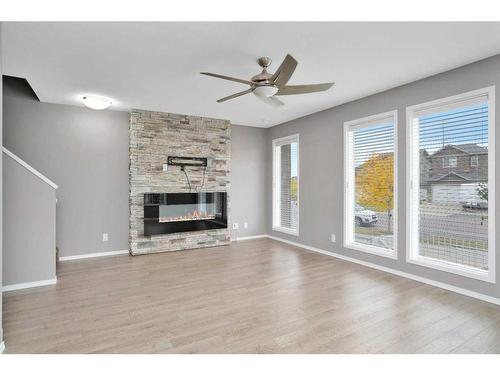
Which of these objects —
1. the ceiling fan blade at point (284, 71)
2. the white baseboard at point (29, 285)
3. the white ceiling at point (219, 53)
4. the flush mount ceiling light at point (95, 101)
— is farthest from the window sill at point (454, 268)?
the flush mount ceiling light at point (95, 101)

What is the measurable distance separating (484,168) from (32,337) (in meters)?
4.57

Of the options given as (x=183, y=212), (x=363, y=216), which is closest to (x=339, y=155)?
(x=363, y=216)

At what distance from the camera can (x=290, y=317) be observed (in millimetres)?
2582

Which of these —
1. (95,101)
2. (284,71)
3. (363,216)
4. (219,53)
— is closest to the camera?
(284,71)

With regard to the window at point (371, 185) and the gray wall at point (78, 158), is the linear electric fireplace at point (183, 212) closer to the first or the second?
the gray wall at point (78, 158)

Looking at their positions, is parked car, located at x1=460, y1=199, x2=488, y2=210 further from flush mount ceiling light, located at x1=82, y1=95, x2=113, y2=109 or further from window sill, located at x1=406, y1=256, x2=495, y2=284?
flush mount ceiling light, located at x1=82, y1=95, x2=113, y2=109

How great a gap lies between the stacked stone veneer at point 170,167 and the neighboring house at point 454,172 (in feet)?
11.6

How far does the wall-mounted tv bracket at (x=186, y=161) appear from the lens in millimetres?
5188

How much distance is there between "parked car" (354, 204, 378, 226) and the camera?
13.9 feet

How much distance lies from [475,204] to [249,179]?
415 cm

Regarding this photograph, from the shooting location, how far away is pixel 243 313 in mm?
2672

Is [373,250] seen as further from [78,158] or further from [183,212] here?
[78,158]
